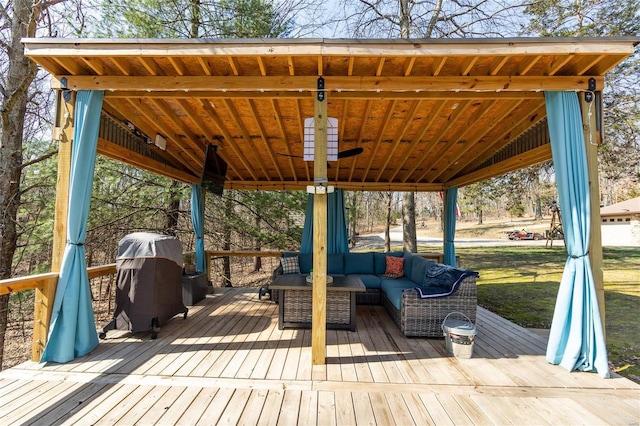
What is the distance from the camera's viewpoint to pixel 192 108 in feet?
12.3

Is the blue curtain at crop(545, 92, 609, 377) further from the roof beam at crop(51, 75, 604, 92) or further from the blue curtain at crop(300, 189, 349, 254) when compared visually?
the blue curtain at crop(300, 189, 349, 254)

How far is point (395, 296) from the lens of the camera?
167 inches

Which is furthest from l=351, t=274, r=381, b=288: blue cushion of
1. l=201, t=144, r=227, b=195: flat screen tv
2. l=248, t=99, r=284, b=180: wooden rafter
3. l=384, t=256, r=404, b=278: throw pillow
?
l=201, t=144, r=227, b=195: flat screen tv

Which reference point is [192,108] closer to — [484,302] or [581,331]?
[581,331]

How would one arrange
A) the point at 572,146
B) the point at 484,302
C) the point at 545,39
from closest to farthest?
1. the point at 545,39
2. the point at 572,146
3. the point at 484,302

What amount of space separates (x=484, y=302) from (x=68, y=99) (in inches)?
308

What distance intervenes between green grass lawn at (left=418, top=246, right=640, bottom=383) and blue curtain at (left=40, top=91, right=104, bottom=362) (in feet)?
19.2

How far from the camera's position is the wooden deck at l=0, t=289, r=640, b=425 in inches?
83.2

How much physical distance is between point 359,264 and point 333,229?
45.5 inches

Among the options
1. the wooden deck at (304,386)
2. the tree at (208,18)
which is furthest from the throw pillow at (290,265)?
the tree at (208,18)

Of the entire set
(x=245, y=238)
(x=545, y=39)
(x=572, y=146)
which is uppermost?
(x=545, y=39)

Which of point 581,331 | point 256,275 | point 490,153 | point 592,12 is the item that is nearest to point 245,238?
point 256,275

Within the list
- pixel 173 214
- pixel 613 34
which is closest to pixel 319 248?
pixel 173 214

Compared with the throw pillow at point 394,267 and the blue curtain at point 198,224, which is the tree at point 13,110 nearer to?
the blue curtain at point 198,224
